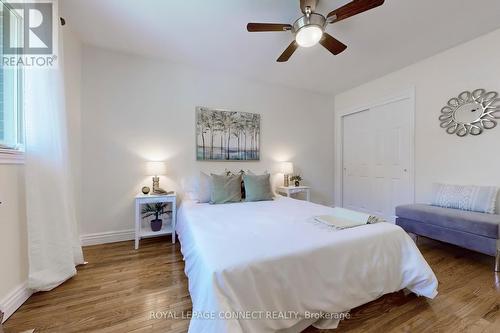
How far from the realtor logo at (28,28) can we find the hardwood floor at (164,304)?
191cm

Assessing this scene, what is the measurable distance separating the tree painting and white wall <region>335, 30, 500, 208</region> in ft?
7.71

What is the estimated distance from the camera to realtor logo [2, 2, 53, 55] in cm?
153

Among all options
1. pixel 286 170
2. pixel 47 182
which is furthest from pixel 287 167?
pixel 47 182

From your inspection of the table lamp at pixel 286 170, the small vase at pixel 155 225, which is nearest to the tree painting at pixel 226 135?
the table lamp at pixel 286 170

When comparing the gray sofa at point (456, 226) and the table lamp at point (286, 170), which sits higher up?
the table lamp at point (286, 170)

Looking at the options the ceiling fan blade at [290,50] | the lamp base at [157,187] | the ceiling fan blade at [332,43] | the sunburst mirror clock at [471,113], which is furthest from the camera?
the lamp base at [157,187]

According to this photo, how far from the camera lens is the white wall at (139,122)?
104 inches

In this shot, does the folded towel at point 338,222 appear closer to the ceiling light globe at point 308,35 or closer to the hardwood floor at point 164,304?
the hardwood floor at point 164,304

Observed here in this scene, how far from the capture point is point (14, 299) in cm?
145

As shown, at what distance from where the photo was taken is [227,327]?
949mm

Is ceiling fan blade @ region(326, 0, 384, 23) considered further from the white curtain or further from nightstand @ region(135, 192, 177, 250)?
nightstand @ region(135, 192, 177, 250)

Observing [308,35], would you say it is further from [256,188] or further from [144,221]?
[144,221]

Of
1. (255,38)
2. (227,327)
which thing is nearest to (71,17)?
(255,38)


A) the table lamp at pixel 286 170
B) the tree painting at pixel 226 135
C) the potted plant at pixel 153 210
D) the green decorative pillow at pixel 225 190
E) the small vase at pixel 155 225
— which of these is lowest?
the small vase at pixel 155 225
